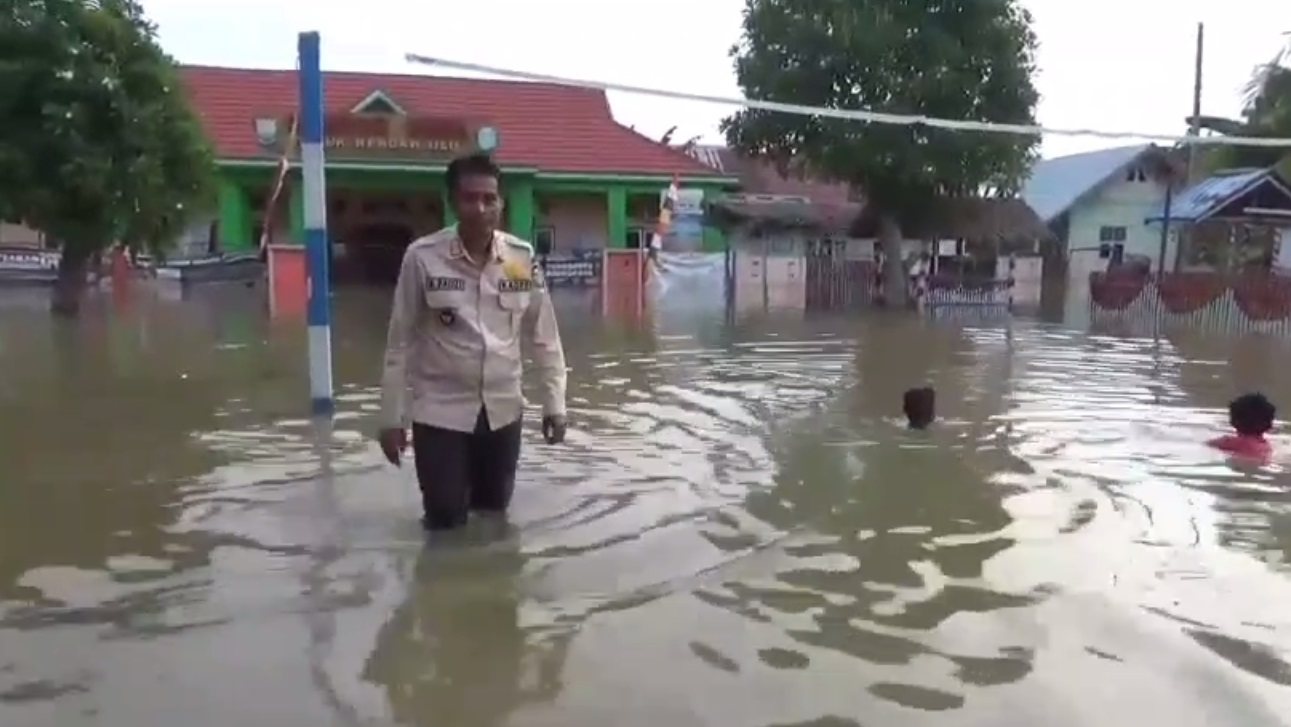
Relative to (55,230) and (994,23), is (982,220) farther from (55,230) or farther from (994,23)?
(55,230)

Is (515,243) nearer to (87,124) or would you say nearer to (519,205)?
(87,124)

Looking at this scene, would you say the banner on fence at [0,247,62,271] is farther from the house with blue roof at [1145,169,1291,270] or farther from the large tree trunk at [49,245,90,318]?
the house with blue roof at [1145,169,1291,270]

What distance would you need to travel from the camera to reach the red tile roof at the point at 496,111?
30.5 m

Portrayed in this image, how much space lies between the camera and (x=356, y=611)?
4449 millimetres

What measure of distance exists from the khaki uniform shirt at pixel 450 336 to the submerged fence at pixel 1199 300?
682 inches

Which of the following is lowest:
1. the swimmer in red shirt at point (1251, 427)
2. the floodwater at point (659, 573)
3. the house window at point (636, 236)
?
the floodwater at point (659, 573)

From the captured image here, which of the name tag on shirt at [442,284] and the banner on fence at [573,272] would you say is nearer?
the name tag on shirt at [442,284]

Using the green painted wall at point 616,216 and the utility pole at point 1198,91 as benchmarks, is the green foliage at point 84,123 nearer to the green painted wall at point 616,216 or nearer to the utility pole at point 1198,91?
the green painted wall at point 616,216

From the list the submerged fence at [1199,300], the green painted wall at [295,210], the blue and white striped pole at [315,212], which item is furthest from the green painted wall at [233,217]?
the blue and white striped pole at [315,212]

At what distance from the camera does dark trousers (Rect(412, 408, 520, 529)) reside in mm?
5203

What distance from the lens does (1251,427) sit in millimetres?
7758

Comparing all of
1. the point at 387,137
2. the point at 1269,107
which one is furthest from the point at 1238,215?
the point at 387,137

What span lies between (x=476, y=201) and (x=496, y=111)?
28.5 metres

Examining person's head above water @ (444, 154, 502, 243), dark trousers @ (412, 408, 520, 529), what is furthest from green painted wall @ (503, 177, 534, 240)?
person's head above water @ (444, 154, 502, 243)
